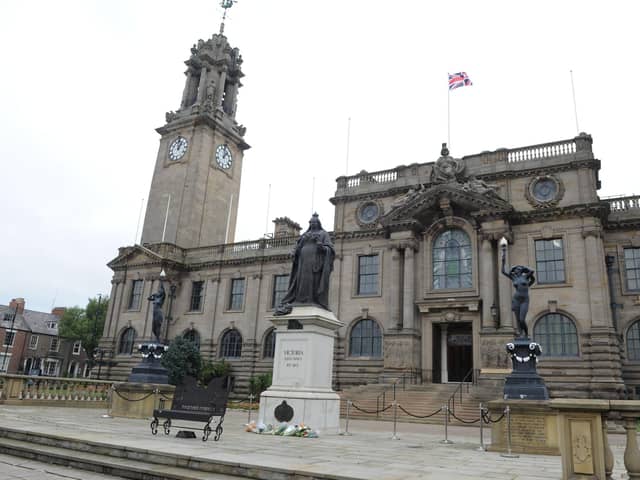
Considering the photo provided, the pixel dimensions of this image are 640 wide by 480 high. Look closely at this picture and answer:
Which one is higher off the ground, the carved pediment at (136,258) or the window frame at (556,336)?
the carved pediment at (136,258)

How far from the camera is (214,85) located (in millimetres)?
49875

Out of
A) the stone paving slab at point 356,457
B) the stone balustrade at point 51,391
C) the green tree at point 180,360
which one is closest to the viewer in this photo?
the stone paving slab at point 356,457

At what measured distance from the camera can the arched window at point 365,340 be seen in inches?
1250

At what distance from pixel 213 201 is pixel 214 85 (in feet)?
39.2

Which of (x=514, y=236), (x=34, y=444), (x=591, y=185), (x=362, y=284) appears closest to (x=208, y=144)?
(x=362, y=284)

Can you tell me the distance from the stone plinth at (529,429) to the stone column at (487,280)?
49.8 feet

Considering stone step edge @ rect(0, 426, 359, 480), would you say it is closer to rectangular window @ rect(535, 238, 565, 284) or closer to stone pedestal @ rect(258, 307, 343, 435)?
stone pedestal @ rect(258, 307, 343, 435)

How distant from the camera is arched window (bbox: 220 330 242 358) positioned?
38188 mm

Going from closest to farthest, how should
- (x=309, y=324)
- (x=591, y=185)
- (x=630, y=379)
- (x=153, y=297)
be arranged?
(x=309, y=324)
(x=153, y=297)
(x=630, y=379)
(x=591, y=185)

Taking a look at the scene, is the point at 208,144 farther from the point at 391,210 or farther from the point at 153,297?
the point at 153,297

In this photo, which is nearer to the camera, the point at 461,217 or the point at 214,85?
the point at 461,217

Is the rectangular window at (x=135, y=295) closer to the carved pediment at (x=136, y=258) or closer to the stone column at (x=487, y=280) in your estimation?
the carved pediment at (x=136, y=258)

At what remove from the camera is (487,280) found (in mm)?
28297

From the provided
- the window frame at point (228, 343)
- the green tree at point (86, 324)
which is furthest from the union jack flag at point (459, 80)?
the green tree at point (86, 324)
